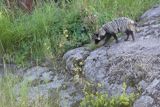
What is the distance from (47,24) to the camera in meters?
7.09

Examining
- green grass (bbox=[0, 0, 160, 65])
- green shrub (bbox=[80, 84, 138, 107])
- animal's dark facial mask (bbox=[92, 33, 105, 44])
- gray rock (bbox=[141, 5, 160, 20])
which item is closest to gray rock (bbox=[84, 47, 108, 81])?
animal's dark facial mask (bbox=[92, 33, 105, 44])

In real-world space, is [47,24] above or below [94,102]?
above

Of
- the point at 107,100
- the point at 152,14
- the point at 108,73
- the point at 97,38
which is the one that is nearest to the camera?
the point at 107,100

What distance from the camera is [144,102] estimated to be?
442cm

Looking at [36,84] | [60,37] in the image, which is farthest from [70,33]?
[36,84]

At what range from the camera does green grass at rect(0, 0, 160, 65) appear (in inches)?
264

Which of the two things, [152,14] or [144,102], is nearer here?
[144,102]

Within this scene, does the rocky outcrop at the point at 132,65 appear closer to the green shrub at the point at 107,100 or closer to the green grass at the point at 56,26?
the green shrub at the point at 107,100

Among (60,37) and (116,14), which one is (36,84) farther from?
(116,14)

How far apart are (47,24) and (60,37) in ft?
1.38

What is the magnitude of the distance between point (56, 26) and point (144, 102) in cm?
294

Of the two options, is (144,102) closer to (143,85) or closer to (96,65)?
(143,85)

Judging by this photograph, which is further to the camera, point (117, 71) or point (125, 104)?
Result: point (117, 71)

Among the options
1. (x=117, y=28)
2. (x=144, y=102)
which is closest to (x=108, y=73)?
(x=117, y=28)
